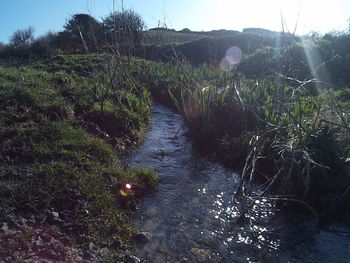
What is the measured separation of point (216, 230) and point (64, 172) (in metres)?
1.74

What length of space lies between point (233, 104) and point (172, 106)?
353 cm

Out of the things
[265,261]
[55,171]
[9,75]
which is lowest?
[265,261]

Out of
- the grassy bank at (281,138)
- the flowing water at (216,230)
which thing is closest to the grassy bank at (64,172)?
the flowing water at (216,230)

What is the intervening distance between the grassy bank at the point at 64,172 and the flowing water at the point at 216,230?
0.28 m

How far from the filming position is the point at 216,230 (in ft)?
13.2

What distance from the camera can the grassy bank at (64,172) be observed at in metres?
3.38

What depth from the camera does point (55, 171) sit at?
13.7 ft

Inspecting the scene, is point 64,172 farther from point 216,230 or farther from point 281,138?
point 281,138

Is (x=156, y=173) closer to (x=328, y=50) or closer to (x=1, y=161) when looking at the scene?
(x=1, y=161)

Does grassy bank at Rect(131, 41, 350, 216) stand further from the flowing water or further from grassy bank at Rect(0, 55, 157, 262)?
grassy bank at Rect(0, 55, 157, 262)

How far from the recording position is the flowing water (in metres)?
3.61

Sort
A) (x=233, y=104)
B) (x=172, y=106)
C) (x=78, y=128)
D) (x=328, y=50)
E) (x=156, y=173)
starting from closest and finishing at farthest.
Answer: (x=156, y=173)
(x=78, y=128)
(x=233, y=104)
(x=172, y=106)
(x=328, y=50)

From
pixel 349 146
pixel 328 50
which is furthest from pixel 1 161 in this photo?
pixel 328 50

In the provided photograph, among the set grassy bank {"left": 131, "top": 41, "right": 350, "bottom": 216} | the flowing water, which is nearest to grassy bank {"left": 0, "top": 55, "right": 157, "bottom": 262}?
the flowing water
